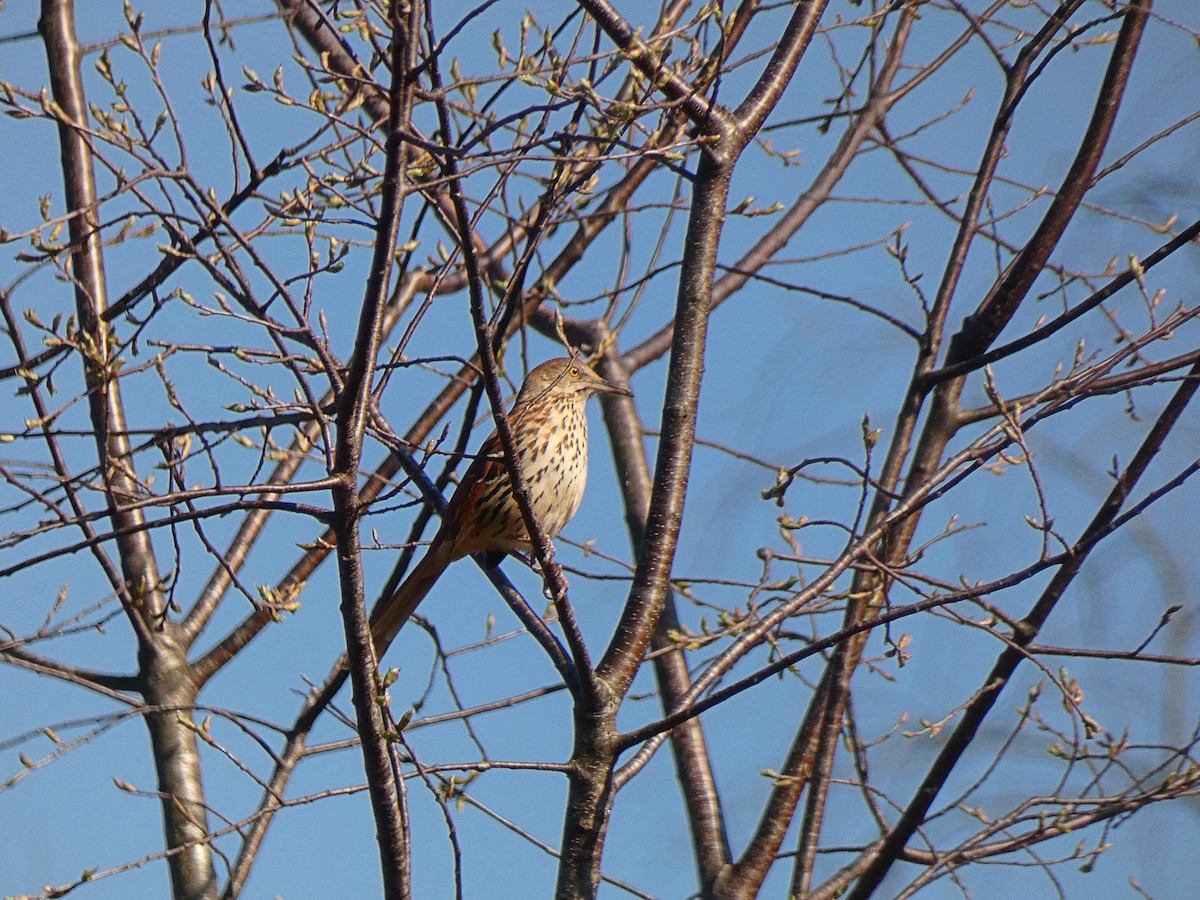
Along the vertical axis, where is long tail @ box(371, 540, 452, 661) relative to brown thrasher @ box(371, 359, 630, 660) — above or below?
below

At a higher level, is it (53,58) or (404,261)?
(53,58)

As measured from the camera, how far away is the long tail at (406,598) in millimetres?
4316

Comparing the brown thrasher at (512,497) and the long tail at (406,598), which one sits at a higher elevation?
the brown thrasher at (512,497)

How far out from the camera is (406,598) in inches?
172

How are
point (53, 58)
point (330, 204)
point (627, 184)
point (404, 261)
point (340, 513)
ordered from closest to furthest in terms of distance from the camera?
point (340, 513), point (330, 204), point (404, 261), point (53, 58), point (627, 184)

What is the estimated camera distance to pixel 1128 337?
3.65 m

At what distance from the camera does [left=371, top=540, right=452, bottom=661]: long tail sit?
432 cm

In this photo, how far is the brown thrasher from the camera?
437 cm

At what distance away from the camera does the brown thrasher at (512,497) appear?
437 centimetres

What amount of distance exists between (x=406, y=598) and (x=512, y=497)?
0.49m

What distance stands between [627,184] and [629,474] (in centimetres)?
124

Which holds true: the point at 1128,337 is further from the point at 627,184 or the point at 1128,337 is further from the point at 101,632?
the point at 101,632

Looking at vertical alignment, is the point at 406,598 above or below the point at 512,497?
below

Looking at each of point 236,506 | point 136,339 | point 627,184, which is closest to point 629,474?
point 627,184
